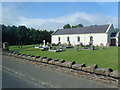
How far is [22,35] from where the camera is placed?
163ft

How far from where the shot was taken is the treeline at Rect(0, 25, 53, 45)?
46.5 meters

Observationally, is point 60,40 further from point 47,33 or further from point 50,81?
point 50,81

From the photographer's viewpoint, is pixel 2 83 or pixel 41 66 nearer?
pixel 2 83

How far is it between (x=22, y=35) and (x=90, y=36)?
29.0 m

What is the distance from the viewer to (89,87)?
4.65 metres

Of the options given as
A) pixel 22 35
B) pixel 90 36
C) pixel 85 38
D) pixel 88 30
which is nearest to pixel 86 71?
pixel 90 36

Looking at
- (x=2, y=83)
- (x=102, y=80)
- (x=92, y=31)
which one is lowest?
(x=2, y=83)

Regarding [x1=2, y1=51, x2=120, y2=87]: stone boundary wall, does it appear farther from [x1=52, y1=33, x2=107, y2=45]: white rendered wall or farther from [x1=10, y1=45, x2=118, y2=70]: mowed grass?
[x1=52, y1=33, x2=107, y2=45]: white rendered wall

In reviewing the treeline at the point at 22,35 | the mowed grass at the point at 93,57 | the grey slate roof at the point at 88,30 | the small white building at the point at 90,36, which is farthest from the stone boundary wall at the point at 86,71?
the treeline at the point at 22,35

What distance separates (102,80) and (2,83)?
4.81 meters

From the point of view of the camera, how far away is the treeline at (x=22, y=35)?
46.5m

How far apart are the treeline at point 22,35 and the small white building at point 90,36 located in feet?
23.8

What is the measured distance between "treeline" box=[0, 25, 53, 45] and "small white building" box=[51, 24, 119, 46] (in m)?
7.24

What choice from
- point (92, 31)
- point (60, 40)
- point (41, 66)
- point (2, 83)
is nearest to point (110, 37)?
point (92, 31)
